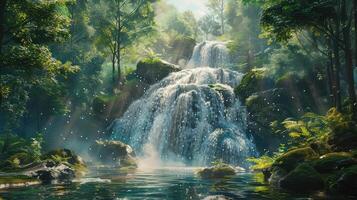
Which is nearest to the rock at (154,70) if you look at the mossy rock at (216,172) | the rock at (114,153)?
the rock at (114,153)

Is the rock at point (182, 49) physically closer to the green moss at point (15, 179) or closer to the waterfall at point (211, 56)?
the waterfall at point (211, 56)

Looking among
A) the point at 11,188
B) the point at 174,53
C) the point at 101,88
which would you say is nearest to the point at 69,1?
the point at 11,188

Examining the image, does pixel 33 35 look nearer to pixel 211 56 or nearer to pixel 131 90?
pixel 131 90

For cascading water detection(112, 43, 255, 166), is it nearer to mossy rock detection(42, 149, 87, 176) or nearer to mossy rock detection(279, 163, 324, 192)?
mossy rock detection(42, 149, 87, 176)

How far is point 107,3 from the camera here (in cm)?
4416

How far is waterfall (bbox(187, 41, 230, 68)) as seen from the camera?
5259 centimetres

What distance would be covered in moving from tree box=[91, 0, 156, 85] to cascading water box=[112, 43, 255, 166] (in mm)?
9036

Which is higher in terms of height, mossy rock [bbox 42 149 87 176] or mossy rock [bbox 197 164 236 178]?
mossy rock [bbox 42 149 87 176]

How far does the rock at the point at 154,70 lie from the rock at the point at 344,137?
28449mm

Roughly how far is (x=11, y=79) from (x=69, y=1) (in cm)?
1119

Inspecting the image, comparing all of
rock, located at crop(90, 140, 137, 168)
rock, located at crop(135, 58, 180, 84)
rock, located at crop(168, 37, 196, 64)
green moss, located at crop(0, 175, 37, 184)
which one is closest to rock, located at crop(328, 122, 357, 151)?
green moss, located at crop(0, 175, 37, 184)

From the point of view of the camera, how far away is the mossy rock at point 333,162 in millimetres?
11711

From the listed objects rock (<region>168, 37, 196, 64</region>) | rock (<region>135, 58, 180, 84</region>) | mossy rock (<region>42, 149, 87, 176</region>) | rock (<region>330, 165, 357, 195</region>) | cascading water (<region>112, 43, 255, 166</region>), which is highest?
rock (<region>168, 37, 196, 64</region>)

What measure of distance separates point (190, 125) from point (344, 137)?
18.4 meters
